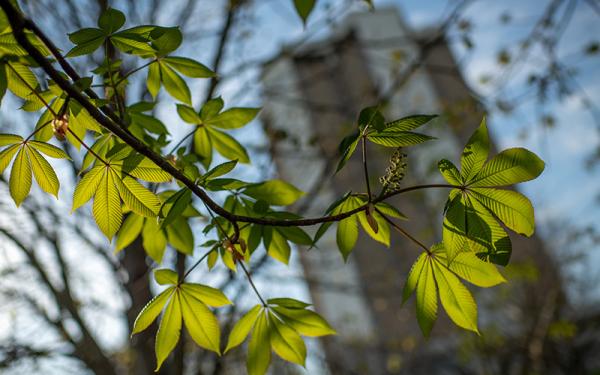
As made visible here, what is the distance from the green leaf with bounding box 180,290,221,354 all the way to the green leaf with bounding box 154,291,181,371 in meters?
0.01

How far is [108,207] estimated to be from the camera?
0.65m

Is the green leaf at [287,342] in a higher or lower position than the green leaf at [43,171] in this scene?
lower

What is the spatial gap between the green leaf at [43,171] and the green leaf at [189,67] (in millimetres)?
235

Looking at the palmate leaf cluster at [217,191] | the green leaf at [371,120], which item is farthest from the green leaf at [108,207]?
the green leaf at [371,120]

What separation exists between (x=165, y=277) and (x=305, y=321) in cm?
21

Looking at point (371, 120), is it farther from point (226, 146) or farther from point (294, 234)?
point (226, 146)

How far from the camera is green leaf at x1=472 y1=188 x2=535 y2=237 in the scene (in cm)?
58

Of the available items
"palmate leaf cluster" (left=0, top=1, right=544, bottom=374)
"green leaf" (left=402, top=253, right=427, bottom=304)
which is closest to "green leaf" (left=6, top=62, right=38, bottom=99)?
"palmate leaf cluster" (left=0, top=1, right=544, bottom=374)

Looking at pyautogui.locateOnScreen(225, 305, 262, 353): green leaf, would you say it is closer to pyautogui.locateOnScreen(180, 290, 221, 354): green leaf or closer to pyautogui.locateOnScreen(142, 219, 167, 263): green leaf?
pyautogui.locateOnScreen(180, 290, 221, 354): green leaf

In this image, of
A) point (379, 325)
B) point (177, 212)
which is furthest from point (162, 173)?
point (379, 325)

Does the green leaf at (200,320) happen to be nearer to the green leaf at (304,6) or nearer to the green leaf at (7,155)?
the green leaf at (7,155)

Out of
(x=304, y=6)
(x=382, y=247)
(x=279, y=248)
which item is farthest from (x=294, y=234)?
(x=382, y=247)

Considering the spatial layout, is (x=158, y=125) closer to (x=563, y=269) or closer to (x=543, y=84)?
(x=543, y=84)

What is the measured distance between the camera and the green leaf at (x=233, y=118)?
0.84m
